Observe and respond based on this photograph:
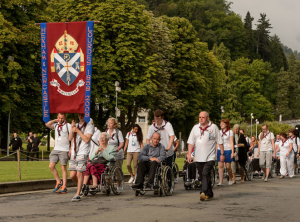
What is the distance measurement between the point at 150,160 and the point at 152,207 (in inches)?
90.5

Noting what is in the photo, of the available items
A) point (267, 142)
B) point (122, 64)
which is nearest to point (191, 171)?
point (267, 142)

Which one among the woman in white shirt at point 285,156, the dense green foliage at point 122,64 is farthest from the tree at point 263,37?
the woman in white shirt at point 285,156

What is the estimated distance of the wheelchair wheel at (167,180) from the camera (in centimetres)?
1268

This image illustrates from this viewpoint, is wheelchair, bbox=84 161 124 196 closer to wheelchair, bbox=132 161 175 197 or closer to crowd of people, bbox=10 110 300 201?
crowd of people, bbox=10 110 300 201

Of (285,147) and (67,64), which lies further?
(285,147)

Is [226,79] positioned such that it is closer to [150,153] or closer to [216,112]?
[216,112]

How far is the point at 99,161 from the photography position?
12.9m

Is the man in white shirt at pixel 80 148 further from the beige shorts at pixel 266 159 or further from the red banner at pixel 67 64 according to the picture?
the beige shorts at pixel 266 159

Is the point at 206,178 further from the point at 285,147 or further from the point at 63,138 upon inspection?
the point at 285,147

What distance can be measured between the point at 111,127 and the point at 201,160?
11.4 ft

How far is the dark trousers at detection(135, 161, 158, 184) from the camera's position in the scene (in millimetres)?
12562

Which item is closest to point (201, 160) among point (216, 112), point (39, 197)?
point (39, 197)

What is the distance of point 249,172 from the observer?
66.3 feet

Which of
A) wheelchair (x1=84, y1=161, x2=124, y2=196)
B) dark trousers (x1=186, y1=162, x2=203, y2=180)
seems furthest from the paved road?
dark trousers (x1=186, y1=162, x2=203, y2=180)
